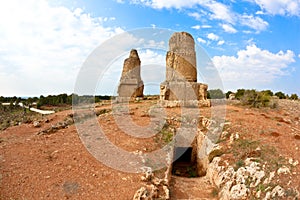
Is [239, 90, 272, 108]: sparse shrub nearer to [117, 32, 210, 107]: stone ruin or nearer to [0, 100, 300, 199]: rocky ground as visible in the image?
[117, 32, 210, 107]: stone ruin

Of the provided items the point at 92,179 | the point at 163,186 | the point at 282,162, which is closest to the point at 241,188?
the point at 282,162

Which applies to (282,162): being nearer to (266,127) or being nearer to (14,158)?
(266,127)

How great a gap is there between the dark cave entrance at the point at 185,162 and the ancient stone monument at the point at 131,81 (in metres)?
12.5

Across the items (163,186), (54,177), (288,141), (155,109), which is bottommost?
(163,186)

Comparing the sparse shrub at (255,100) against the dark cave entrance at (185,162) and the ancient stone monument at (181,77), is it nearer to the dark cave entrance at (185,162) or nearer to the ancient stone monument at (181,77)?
the ancient stone monument at (181,77)

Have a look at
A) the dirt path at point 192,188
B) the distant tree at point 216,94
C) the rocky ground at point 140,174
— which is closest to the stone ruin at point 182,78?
the rocky ground at point 140,174

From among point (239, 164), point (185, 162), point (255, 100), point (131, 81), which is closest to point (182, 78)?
point (185, 162)

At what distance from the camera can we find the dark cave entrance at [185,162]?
49.7 ft

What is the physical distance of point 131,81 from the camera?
95.5 feet

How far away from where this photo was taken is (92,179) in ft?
34.3

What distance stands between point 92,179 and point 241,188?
5.95 meters

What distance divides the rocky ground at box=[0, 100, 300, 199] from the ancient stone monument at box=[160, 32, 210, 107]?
5.63 m

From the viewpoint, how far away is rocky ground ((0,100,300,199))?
9.65 metres

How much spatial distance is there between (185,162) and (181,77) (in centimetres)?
773
